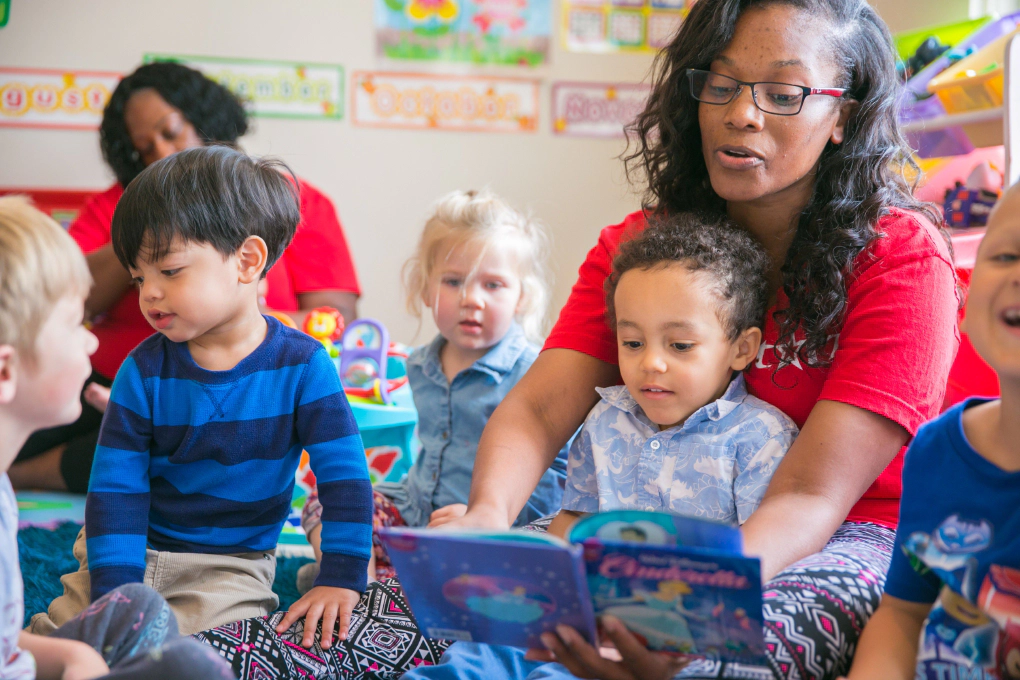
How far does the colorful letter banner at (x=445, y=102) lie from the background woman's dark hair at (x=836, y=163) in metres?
2.28

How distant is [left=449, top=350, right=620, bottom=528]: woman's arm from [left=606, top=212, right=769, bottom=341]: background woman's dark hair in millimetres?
103

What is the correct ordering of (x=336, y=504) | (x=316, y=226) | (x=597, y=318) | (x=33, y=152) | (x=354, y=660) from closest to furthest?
1. (x=354, y=660)
2. (x=336, y=504)
3. (x=597, y=318)
4. (x=316, y=226)
5. (x=33, y=152)

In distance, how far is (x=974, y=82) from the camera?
206cm

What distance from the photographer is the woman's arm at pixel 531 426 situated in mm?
1257

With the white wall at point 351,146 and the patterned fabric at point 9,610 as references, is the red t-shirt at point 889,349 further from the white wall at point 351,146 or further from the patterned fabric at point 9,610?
the white wall at point 351,146

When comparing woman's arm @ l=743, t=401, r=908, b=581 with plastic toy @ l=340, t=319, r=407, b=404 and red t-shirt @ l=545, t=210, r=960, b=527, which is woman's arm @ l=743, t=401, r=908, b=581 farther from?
plastic toy @ l=340, t=319, r=407, b=404

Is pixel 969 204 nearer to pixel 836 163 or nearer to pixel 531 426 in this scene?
pixel 836 163

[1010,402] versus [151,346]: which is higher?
[1010,402]

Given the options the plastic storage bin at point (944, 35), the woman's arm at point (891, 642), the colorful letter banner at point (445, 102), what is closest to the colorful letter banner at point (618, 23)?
the colorful letter banner at point (445, 102)

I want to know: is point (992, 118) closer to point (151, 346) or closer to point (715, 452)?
point (715, 452)

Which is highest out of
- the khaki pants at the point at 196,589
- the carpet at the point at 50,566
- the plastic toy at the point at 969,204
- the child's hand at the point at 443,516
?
the plastic toy at the point at 969,204

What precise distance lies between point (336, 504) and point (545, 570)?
57 cm

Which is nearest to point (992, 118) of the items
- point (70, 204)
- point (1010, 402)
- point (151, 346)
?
point (1010, 402)

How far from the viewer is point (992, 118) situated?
2098mm
